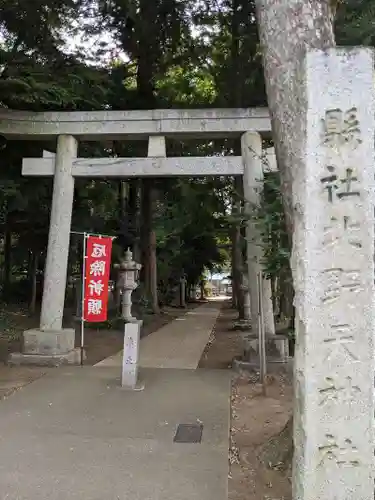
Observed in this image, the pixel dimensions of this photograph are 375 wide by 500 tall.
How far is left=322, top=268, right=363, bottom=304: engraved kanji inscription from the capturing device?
2.93m

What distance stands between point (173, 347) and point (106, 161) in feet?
16.1

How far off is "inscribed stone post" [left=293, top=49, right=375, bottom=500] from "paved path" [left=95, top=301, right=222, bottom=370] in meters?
6.21

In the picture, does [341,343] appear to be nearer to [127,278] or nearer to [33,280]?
[127,278]

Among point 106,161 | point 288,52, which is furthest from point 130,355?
point 288,52

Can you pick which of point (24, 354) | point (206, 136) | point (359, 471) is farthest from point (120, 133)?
point (359, 471)

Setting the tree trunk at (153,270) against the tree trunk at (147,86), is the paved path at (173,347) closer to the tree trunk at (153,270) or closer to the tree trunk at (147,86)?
the tree trunk at (153,270)

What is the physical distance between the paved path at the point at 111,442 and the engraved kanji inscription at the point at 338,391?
4.37 ft

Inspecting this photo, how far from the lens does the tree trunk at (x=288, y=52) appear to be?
12.9ft

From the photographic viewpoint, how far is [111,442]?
4824 millimetres

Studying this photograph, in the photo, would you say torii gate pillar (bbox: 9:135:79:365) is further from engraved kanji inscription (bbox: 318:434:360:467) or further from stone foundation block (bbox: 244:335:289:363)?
engraved kanji inscription (bbox: 318:434:360:467)

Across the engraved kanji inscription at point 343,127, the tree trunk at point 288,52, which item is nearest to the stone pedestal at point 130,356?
the tree trunk at point 288,52

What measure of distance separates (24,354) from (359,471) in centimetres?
711

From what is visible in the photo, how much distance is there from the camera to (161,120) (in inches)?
353

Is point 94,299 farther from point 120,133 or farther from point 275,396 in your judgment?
point 275,396
